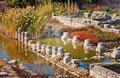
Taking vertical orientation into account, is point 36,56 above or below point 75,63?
below

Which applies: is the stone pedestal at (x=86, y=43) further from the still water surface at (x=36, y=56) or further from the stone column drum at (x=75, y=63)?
the stone column drum at (x=75, y=63)

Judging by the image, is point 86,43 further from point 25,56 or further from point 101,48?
point 25,56

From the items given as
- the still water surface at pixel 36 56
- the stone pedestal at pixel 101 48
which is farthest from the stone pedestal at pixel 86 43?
the stone pedestal at pixel 101 48

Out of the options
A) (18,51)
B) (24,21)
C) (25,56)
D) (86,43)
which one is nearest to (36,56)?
(25,56)

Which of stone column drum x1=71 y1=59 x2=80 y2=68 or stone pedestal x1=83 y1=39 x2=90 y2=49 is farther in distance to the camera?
stone pedestal x1=83 y1=39 x2=90 y2=49

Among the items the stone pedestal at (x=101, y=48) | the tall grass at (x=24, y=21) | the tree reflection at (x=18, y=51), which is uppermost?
the tall grass at (x=24, y=21)

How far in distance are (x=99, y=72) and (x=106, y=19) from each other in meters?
15.5

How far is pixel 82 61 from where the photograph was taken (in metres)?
21.1

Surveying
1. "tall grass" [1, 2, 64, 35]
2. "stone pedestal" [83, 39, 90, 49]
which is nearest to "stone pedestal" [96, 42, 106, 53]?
"stone pedestal" [83, 39, 90, 49]

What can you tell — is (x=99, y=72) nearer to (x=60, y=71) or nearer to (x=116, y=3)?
(x=60, y=71)

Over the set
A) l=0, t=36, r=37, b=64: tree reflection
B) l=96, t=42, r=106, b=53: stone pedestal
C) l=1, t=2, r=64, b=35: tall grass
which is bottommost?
l=0, t=36, r=37, b=64: tree reflection

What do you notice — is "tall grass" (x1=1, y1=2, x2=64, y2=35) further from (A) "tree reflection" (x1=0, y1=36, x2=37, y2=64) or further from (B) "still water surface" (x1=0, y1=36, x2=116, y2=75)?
(A) "tree reflection" (x1=0, y1=36, x2=37, y2=64)

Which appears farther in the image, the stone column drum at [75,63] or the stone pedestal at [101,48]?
the stone pedestal at [101,48]

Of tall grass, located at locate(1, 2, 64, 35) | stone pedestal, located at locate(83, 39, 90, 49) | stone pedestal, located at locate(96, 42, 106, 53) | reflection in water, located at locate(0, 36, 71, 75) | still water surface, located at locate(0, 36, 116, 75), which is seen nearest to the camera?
reflection in water, located at locate(0, 36, 71, 75)
